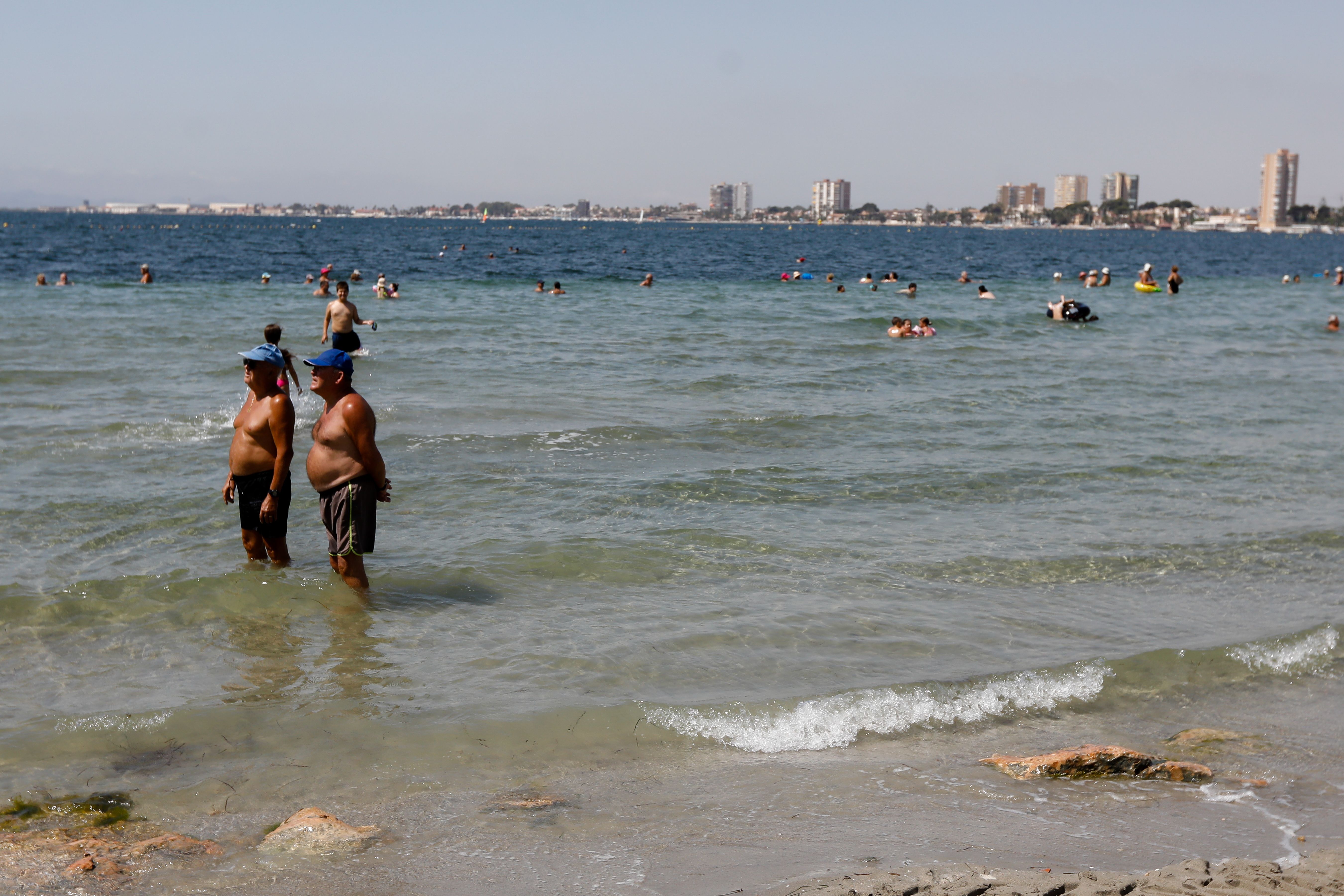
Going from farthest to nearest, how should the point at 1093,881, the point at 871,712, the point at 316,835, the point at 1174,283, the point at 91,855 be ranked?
the point at 1174,283 → the point at 871,712 → the point at 316,835 → the point at 91,855 → the point at 1093,881

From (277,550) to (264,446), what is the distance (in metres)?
0.92

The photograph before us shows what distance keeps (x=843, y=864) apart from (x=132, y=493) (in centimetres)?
791

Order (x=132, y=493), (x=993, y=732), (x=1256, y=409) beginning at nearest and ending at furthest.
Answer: (x=993, y=732)
(x=132, y=493)
(x=1256, y=409)

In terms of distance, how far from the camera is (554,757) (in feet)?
17.2

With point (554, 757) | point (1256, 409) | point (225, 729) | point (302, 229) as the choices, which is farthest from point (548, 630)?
point (302, 229)

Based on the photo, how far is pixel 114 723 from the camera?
5402mm

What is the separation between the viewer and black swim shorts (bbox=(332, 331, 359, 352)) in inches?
616

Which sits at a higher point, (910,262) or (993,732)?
(910,262)

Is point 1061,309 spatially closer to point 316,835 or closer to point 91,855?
point 316,835

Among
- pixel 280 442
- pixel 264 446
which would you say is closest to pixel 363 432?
pixel 280 442

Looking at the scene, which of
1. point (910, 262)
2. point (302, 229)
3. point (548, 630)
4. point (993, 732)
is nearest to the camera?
point (993, 732)

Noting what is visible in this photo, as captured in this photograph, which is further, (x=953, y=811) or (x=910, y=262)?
(x=910, y=262)

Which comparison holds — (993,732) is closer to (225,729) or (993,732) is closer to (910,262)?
(225,729)

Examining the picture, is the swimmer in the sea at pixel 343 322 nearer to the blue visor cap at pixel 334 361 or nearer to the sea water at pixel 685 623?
the sea water at pixel 685 623
